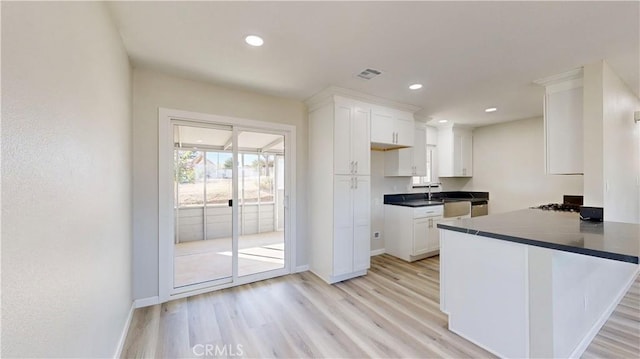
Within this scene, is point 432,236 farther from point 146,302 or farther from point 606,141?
point 146,302

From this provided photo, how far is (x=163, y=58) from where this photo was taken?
2.42m

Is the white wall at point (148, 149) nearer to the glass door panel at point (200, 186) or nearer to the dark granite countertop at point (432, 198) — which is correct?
the glass door panel at point (200, 186)

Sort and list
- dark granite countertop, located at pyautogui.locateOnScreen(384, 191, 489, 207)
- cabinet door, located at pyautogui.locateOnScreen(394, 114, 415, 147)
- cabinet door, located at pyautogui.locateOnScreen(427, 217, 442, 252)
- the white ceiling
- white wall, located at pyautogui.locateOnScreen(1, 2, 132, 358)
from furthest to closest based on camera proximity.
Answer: dark granite countertop, located at pyautogui.locateOnScreen(384, 191, 489, 207)
cabinet door, located at pyautogui.locateOnScreen(427, 217, 442, 252)
cabinet door, located at pyautogui.locateOnScreen(394, 114, 415, 147)
the white ceiling
white wall, located at pyautogui.locateOnScreen(1, 2, 132, 358)

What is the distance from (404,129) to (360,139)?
0.95 metres

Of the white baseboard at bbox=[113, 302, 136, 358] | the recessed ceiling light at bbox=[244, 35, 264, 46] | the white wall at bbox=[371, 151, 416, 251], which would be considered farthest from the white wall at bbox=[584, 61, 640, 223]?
the white baseboard at bbox=[113, 302, 136, 358]

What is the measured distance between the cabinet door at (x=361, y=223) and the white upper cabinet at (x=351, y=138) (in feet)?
0.64

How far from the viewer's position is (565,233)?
1.77 m

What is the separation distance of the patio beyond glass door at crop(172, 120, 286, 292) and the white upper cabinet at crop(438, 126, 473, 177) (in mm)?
3492

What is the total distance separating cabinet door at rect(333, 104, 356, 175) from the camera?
129 inches

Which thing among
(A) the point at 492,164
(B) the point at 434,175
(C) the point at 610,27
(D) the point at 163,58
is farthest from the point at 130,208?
(A) the point at 492,164

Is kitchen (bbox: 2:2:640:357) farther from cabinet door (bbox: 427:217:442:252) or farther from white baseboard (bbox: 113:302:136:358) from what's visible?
cabinet door (bbox: 427:217:442:252)

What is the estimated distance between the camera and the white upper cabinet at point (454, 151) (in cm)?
523

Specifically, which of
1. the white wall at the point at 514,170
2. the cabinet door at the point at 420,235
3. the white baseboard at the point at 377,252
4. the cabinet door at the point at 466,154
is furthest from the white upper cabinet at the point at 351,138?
the white wall at the point at 514,170

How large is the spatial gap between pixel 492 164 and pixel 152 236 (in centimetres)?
610
